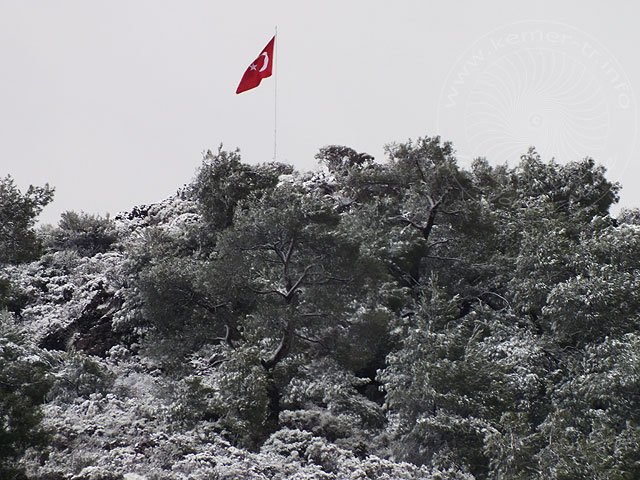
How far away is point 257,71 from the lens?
2864 cm

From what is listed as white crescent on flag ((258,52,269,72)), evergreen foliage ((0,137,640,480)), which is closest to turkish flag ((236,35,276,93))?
white crescent on flag ((258,52,269,72))

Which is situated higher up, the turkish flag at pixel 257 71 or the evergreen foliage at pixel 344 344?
the turkish flag at pixel 257 71

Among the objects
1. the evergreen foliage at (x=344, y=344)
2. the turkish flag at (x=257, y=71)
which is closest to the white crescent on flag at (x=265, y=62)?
the turkish flag at (x=257, y=71)

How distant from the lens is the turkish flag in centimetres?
2847

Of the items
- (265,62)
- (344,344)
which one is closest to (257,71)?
(265,62)

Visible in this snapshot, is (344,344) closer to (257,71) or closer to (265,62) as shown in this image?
(257,71)

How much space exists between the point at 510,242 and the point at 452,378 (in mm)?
8811

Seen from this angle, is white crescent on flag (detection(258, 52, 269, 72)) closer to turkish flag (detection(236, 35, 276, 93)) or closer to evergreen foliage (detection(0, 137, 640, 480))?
turkish flag (detection(236, 35, 276, 93))

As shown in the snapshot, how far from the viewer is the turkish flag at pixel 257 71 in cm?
2847

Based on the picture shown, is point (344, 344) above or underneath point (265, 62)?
underneath

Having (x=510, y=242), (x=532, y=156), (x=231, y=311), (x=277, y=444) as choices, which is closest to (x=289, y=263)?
(x=231, y=311)

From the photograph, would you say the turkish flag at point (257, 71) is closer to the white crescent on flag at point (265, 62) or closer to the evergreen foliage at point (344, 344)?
the white crescent on flag at point (265, 62)

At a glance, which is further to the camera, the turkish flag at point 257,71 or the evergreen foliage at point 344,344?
the turkish flag at point 257,71

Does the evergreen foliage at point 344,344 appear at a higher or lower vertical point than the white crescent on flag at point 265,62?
lower
